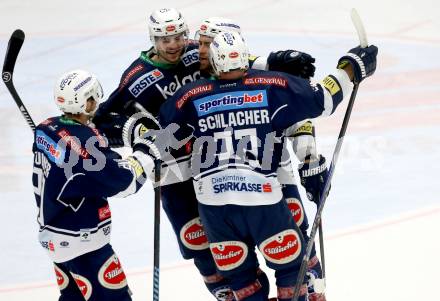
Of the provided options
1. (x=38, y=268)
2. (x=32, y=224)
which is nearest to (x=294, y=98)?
(x=38, y=268)

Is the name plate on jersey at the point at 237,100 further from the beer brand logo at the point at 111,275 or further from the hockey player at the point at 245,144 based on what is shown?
the beer brand logo at the point at 111,275

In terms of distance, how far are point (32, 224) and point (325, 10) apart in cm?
497

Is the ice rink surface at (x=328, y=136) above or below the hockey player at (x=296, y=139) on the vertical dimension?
below

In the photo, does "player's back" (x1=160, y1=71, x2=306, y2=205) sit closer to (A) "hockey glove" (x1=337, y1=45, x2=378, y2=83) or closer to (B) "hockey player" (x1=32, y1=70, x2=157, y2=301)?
(B) "hockey player" (x1=32, y1=70, x2=157, y2=301)

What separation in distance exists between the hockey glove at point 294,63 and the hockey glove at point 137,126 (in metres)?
0.64

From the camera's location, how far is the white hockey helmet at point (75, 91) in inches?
176

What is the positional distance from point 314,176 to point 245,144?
60 cm

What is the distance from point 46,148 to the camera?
4.50 m

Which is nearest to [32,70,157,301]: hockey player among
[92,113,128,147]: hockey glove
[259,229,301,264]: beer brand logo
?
[92,113,128,147]: hockey glove

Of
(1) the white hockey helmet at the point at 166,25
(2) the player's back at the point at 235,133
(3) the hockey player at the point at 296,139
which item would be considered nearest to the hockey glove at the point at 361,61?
(3) the hockey player at the point at 296,139

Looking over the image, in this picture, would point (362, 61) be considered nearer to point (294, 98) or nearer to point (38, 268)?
point (294, 98)

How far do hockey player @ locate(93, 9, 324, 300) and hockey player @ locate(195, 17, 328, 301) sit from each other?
0.05 feet

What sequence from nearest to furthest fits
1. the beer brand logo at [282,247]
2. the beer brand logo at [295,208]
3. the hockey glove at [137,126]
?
the beer brand logo at [282,247] → the hockey glove at [137,126] → the beer brand logo at [295,208]

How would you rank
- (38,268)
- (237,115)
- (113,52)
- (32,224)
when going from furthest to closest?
(113,52) → (32,224) → (38,268) → (237,115)
